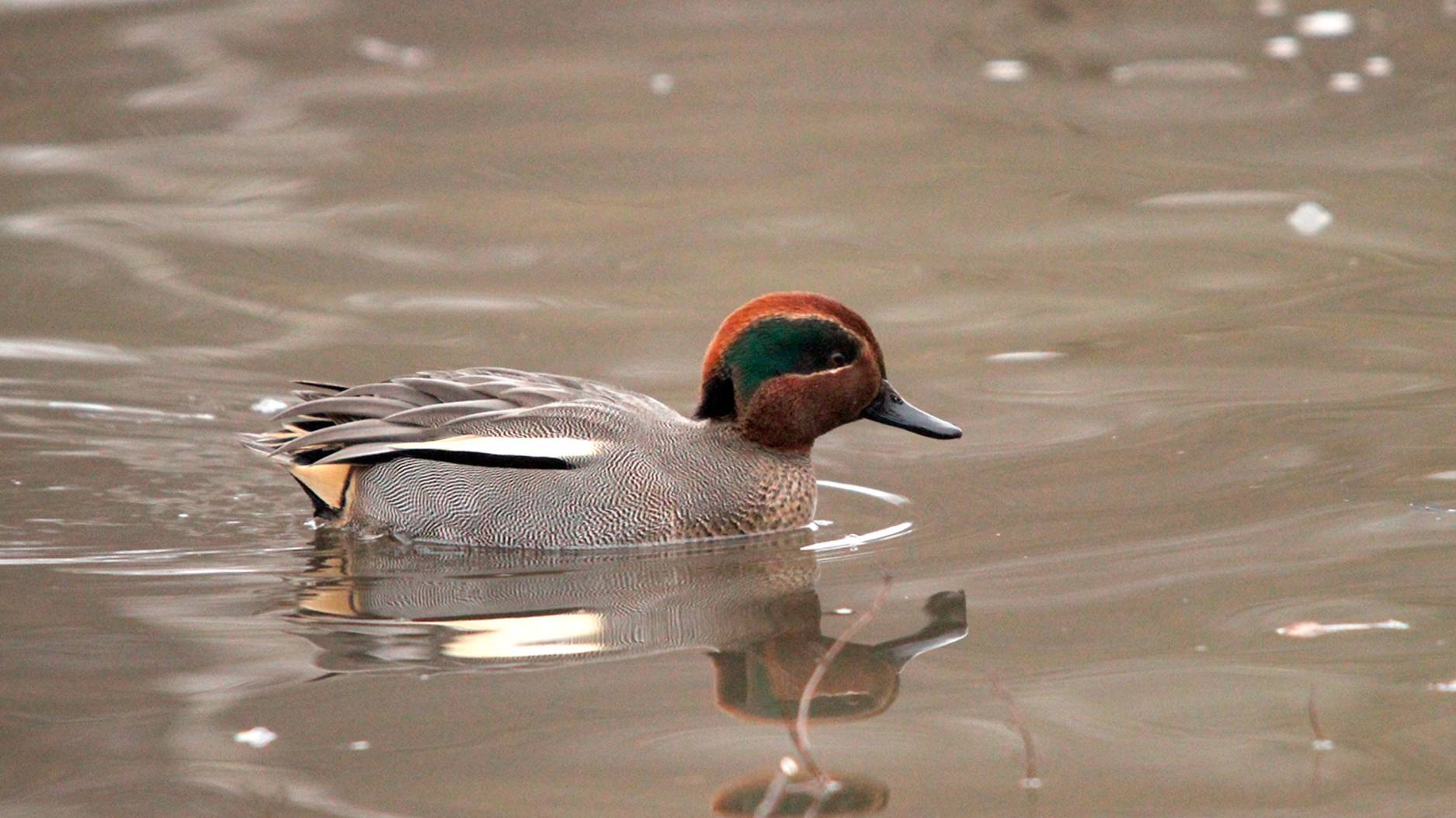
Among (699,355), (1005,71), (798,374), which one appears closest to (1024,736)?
(798,374)

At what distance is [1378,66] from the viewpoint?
14227 mm

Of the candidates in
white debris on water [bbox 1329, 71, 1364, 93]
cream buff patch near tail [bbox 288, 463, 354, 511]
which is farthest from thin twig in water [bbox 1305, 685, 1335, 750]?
white debris on water [bbox 1329, 71, 1364, 93]

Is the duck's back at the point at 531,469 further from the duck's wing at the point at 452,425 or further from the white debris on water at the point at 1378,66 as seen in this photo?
the white debris on water at the point at 1378,66

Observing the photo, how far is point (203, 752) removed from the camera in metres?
4.87

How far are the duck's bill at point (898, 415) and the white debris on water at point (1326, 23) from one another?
8.90m

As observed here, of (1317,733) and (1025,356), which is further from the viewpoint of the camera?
(1025,356)

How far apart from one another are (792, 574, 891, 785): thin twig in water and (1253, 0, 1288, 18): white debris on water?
10359 millimetres

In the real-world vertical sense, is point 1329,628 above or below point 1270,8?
below

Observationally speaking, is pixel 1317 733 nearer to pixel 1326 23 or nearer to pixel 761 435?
pixel 761 435

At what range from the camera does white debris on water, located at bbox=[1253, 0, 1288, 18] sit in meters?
15.4

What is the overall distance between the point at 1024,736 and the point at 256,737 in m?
1.88

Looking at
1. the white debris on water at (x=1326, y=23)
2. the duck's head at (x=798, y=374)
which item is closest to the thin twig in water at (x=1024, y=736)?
the duck's head at (x=798, y=374)

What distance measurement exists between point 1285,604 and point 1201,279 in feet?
14.9

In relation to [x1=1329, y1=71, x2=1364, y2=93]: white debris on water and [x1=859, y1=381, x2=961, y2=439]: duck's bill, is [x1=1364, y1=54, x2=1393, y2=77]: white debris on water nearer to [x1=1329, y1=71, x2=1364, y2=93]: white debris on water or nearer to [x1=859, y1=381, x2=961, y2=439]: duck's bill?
[x1=1329, y1=71, x2=1364, y2=93]: white debris on water
